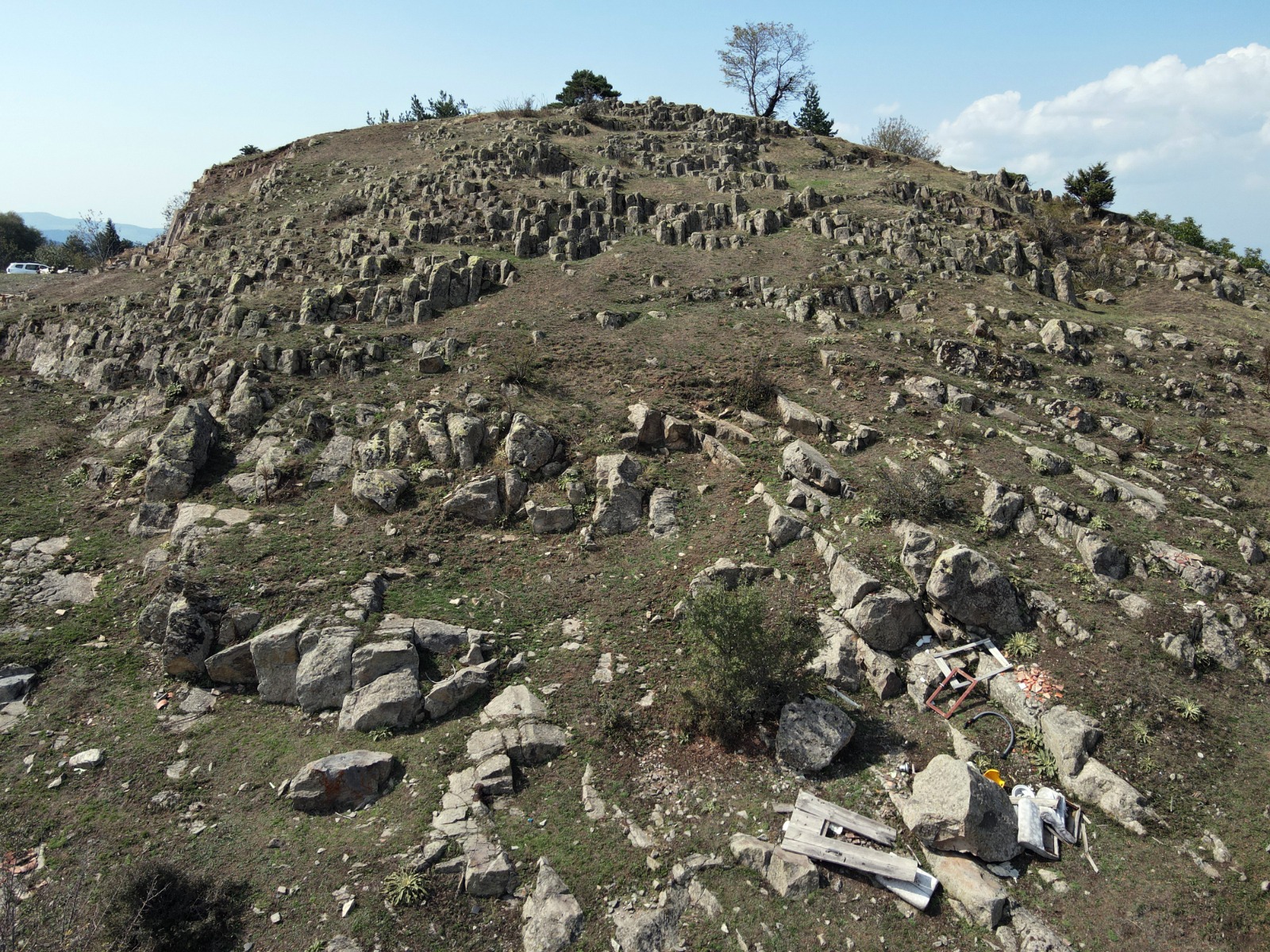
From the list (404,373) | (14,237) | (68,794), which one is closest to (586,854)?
(68,794)

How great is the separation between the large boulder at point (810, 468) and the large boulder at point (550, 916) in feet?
32.2

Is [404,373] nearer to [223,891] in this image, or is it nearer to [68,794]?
[68,794]

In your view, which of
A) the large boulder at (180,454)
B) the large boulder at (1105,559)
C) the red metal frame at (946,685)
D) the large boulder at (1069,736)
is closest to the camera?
the large boulder at (1069,736)

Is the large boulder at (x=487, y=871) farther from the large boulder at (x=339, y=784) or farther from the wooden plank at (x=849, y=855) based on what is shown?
the wooden plank at (x=849, y=855)

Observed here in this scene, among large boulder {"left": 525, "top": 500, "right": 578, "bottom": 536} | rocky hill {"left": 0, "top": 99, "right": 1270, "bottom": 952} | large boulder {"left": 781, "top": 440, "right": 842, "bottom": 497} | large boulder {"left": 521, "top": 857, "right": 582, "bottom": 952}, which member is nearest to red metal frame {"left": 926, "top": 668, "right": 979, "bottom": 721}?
rocky hill {"left": 0, "top": 99, "right": 1270, "bottom": 952}

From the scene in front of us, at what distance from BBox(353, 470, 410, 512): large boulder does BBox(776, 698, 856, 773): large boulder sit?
1040 centimetres

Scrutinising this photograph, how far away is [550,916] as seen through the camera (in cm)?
826

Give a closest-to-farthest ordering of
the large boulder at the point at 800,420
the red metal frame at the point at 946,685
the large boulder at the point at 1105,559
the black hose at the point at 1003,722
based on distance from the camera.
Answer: the black hose at the point at 1003,722 < the red metal frame at the point at 946,685 < the large boulder at the point at 1105,559 < the large boulder at the point at 800,420

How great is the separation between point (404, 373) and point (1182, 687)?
20.8 metres

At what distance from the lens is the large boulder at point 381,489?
15.7 metres

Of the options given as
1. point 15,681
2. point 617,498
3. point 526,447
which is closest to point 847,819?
point 617,498

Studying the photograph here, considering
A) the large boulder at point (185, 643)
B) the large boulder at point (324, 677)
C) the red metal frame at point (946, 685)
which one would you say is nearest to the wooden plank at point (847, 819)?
the red metal frame at point (946, 685)

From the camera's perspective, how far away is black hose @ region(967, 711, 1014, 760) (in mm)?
10310

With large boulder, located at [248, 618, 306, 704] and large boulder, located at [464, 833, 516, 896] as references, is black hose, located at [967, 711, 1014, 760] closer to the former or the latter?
large boulder, located at [464, 833, 516, 896]
